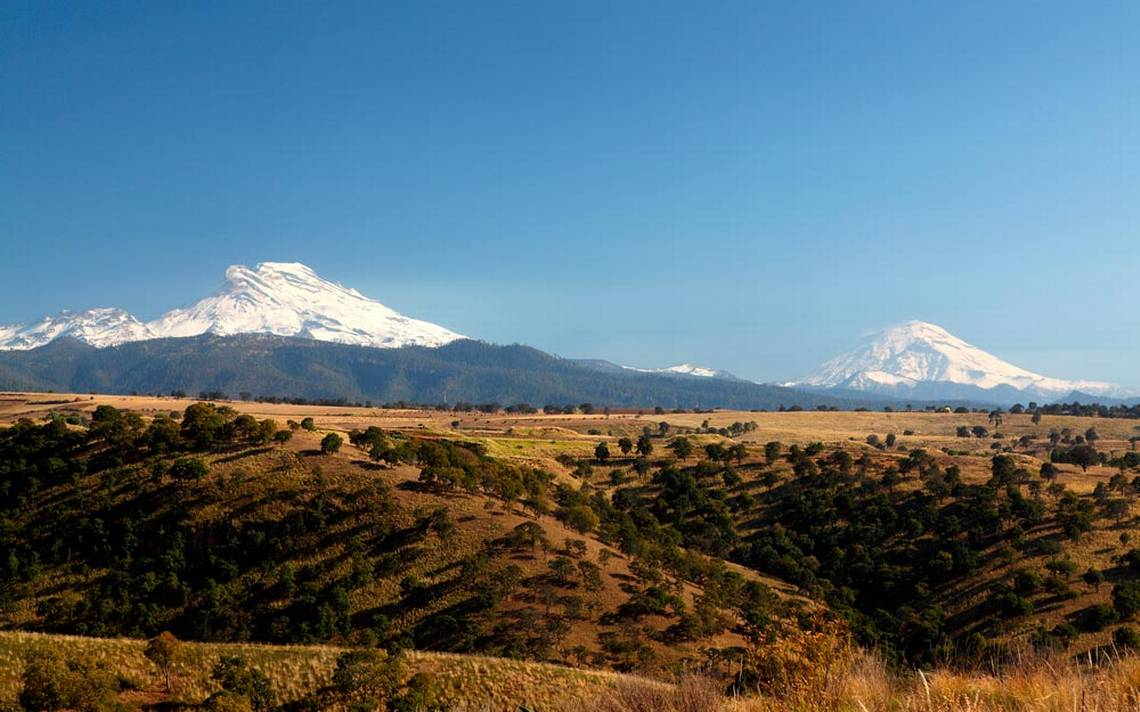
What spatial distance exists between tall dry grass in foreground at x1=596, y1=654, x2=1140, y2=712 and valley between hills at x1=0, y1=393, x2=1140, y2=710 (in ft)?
72.0

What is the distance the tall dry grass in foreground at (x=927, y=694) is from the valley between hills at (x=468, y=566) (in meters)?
21.9

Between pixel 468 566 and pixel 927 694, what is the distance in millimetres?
53056

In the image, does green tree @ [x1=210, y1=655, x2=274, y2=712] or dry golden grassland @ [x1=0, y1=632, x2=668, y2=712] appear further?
dry golden grassland @ [x1=0, y1=632, x2=668, y2=712]

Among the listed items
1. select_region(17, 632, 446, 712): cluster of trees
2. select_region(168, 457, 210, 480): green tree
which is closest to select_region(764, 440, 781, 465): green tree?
select_region(168, 457, 210, 480): green tree

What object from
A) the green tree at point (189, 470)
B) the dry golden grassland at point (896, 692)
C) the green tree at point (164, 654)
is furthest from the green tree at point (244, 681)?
the green tree at point (189, 470)

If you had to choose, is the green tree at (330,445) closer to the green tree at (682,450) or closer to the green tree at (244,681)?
the green tree at (244,681)

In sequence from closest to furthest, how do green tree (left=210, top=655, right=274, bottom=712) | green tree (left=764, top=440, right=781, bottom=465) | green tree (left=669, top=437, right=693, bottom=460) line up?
green tree (left=210, top=655, right=274, bottom=712)
green tree (left=764, top=440, right=781, bottom=465)
green tree (left=669, top=437, right=693, bottom=460)

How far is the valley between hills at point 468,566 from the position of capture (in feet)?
126

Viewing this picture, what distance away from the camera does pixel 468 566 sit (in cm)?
5759

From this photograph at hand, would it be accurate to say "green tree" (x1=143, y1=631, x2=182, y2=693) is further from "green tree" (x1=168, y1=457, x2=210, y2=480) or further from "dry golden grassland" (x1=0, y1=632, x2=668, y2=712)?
"green tree" (x1=168, y1=457, x2=210, y2=480)

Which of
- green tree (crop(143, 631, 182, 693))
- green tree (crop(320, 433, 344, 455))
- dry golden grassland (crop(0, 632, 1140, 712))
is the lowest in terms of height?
green tree (crop(143, 631, 182, 693))

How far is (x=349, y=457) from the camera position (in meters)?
75.6

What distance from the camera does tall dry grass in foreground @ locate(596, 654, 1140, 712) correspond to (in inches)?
328

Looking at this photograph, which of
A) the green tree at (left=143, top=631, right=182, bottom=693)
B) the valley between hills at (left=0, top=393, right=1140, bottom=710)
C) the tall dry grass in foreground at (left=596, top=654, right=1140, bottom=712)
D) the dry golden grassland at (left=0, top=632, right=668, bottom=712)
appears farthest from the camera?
the valley between hills at (left=0, top=393, right=1140, bottom=710)
